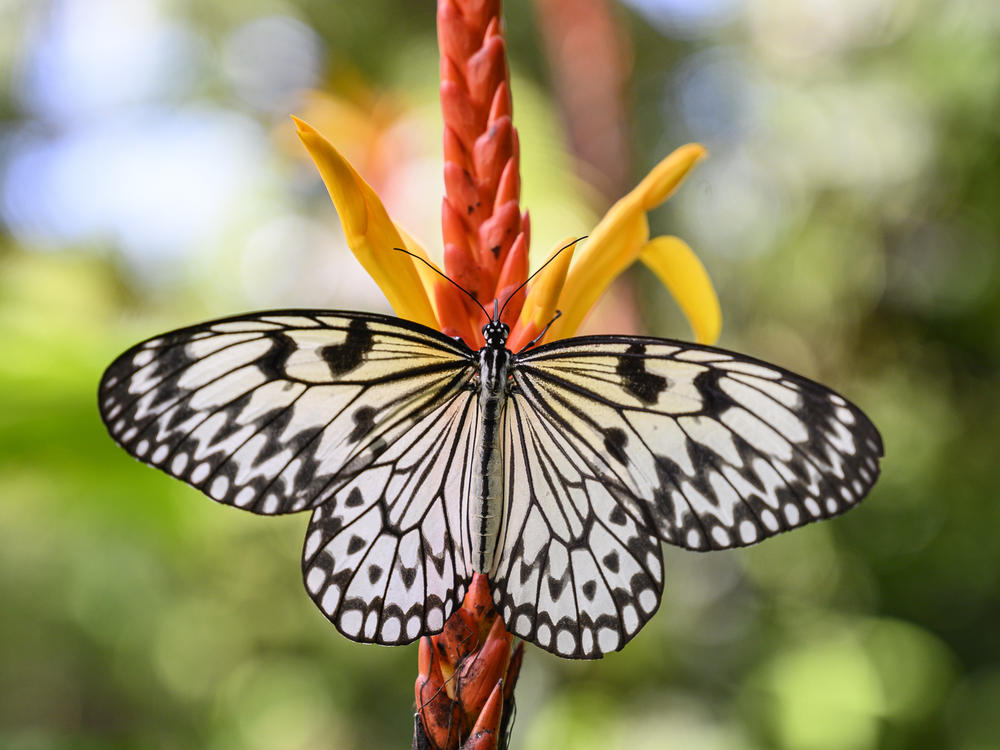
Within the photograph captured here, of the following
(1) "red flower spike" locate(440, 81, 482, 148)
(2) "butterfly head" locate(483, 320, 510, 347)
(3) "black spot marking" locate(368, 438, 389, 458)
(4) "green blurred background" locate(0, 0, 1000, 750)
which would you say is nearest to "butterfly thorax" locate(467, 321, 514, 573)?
(2) "butterfly head" locate(483, 320, 510, 347)

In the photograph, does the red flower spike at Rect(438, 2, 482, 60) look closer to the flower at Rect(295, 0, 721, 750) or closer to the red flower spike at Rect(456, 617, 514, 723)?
the flower at Rect(295, 0, 721, 750)

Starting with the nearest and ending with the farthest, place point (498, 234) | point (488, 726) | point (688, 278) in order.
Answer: point (488, 726) < point (498, 234) < point (688, 278)

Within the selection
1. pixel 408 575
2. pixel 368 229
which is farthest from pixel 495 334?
pixel 408 575

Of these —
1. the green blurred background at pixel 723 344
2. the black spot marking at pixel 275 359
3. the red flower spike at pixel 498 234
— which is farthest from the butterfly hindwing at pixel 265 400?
the green blurred background at pixel 723 344

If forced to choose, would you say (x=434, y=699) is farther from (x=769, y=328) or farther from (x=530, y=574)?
(x=769, y=328)

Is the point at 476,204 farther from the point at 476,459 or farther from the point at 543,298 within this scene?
the point at 476,459

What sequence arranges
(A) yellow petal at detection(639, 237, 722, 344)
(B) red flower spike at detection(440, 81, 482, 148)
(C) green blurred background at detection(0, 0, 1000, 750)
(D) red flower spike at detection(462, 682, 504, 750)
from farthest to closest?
(C) green blurred background at detection(0, 0, 1000, 750) → (A) yellow petal at detection(639, 237, 722, 344) → (B) red flower spike at detection(440, 81, 482, 148) → (D) red flower spike at detection(462, 682, 504, 750)
